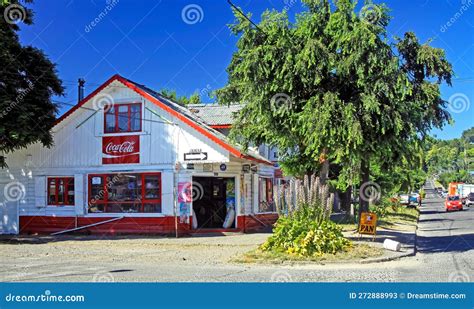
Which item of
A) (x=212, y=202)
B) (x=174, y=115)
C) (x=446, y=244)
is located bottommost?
(x=446, y=244)

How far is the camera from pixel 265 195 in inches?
1065

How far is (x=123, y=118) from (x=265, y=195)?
Answer: 8093 mm

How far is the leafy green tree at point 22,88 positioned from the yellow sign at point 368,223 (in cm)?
1295

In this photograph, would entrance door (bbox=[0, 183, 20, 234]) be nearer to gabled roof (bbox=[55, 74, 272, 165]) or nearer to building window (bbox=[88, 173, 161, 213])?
building window (bbox=[88, 173, 161, 213])

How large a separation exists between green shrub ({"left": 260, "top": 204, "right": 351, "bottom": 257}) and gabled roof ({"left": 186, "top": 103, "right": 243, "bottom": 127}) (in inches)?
491

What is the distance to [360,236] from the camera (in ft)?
64.9

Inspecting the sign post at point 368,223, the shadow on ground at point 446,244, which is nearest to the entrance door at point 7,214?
the sign post at point 368,223

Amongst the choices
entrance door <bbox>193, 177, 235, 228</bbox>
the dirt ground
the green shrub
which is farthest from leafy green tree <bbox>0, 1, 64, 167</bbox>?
the green shrub

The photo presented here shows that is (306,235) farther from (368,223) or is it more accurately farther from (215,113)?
(215,113)

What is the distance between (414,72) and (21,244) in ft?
53.4

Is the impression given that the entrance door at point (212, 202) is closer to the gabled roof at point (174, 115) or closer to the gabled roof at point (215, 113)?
the gabled roof at point (174, 115)

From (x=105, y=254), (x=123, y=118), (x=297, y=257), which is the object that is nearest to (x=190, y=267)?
(x=297, y=257)

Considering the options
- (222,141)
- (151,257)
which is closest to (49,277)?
(151,257)

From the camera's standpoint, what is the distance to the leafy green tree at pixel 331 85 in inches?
616
